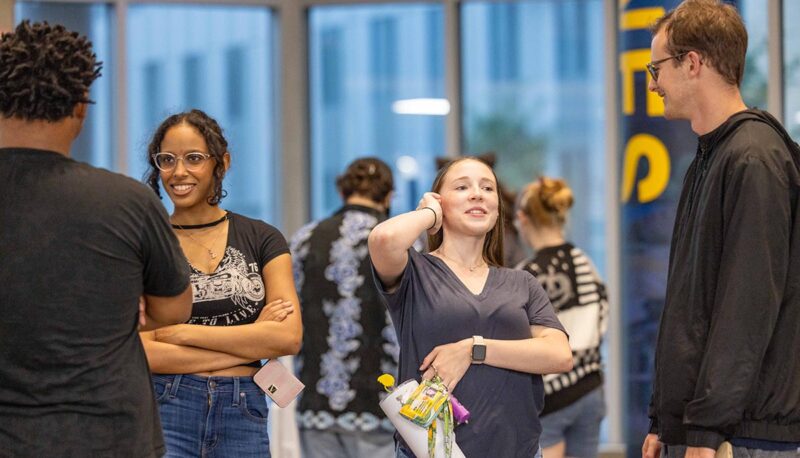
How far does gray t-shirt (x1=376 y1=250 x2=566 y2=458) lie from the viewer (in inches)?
113

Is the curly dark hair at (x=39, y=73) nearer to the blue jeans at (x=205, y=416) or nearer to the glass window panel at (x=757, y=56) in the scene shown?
the blue jeans at (x=205, y=416)

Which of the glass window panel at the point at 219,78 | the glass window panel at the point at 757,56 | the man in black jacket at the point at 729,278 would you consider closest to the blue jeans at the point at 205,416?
the man in black jacket at the point at 729,278

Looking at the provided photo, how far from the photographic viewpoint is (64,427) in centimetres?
218

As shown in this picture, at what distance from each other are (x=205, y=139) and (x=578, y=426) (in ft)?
7.33

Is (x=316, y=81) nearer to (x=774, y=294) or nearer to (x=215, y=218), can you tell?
(x=215, y=218)

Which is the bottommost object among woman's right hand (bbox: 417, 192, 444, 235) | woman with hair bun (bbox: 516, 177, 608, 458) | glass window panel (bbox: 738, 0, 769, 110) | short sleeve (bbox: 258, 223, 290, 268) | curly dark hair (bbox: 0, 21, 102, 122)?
woman with hair bun (bbox: 516, 177, 608, 458)

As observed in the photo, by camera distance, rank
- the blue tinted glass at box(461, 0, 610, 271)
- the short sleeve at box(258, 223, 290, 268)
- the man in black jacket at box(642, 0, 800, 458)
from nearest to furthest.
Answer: the man in black jacket at box(642, 0, 800, 458)
the short sleeve at box(258, 223, 290, 268)
the blue tinted glass at box(461, 0, 610, 271)

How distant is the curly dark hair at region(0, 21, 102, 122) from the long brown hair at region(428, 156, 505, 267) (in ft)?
3.82

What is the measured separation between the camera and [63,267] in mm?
2193

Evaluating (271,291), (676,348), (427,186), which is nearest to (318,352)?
(271,291)

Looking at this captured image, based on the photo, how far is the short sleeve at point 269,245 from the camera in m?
3.17

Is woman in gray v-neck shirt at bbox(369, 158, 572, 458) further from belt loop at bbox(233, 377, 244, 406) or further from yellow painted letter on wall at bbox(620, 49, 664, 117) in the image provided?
yellow painted letter on wall at bbox(620, 49, 664, 117)

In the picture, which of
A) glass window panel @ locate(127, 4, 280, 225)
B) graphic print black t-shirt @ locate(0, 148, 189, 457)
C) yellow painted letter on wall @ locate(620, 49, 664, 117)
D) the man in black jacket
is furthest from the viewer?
glass window panel @ locate(127, 4, 280, 225)

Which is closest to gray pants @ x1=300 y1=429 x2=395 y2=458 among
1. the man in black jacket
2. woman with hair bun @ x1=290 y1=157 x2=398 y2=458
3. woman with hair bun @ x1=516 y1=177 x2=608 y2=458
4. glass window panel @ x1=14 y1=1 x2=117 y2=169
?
woman with hair bun @ x1=290 y1=157 x2=398 y2=458
